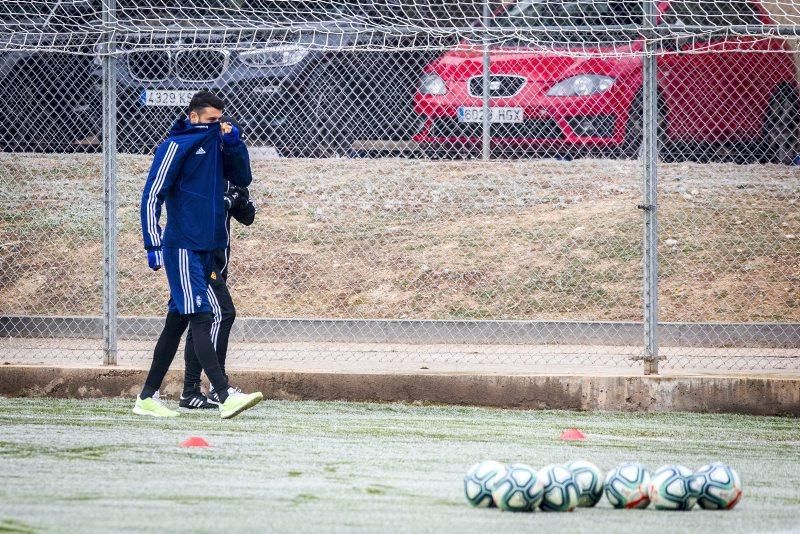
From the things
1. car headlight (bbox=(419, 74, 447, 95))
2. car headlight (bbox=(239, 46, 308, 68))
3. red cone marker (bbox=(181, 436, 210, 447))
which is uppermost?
car headlight (bbox=(239, 46, 308, 68))

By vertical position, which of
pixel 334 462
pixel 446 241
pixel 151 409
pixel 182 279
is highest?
pixel 446 241

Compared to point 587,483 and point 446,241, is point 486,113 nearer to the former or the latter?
point 446,241

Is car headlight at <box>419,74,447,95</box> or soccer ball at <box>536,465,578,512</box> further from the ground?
car headlight at <box>419,74,447,95</box>

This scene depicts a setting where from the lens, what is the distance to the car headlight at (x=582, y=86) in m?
12.8

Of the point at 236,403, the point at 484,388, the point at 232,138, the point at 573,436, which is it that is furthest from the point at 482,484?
the point at 484,388

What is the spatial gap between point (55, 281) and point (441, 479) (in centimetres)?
828

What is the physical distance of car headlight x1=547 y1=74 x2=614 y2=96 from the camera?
12.8 meters

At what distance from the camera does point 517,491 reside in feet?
17.6

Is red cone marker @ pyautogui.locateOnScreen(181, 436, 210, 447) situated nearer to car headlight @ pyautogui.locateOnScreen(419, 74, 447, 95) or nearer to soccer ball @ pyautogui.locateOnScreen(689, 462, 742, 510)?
soccer ball @ pyautogui.locateOnScreen(689, 462, 742, 510)

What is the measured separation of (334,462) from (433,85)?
6.75 meters

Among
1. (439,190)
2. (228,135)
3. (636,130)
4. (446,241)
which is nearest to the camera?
(228,135)

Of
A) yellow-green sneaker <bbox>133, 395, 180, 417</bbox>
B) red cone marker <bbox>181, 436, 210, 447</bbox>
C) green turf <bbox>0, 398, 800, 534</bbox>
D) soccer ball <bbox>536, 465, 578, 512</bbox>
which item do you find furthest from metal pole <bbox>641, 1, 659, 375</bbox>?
soccer ball <bbox>536, 465, 578, 512</bbox>

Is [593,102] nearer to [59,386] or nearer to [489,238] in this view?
[489,238]

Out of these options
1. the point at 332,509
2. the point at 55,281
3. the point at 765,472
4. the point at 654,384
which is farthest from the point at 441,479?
the point at 55,281
